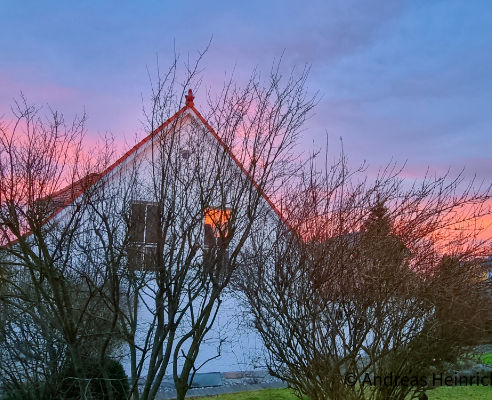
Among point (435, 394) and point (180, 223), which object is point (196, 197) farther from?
point (435, 394)

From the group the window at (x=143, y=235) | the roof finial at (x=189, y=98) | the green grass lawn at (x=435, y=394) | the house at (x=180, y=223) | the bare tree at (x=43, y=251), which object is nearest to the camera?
the bare tree at (x=43, y=251)

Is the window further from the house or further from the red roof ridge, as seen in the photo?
the red roof ridge

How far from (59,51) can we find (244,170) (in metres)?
5.04

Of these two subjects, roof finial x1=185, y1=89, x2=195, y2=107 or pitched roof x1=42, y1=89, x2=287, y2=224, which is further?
roof finial x1=185, y1=89, x2=195, y2=107

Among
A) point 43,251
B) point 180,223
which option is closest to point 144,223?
point 180,223

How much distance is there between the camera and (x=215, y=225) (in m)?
4.36

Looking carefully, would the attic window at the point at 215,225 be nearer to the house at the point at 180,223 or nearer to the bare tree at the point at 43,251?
the house at the point at 180,223

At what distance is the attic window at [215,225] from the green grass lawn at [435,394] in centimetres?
677

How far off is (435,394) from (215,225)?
9.45m

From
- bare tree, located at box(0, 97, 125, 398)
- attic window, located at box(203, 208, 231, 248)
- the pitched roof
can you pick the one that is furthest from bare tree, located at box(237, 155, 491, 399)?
bare tree, located at box(0, 97, 125, 398)

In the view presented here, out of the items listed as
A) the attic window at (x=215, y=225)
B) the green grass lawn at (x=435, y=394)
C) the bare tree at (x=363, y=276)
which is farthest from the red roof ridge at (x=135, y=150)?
the green grass lawn at (x=435, y=394)

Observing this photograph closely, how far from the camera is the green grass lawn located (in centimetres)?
1032

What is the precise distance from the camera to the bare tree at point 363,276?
568cm

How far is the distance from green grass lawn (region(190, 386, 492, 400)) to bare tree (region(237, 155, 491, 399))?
3.58 meters
